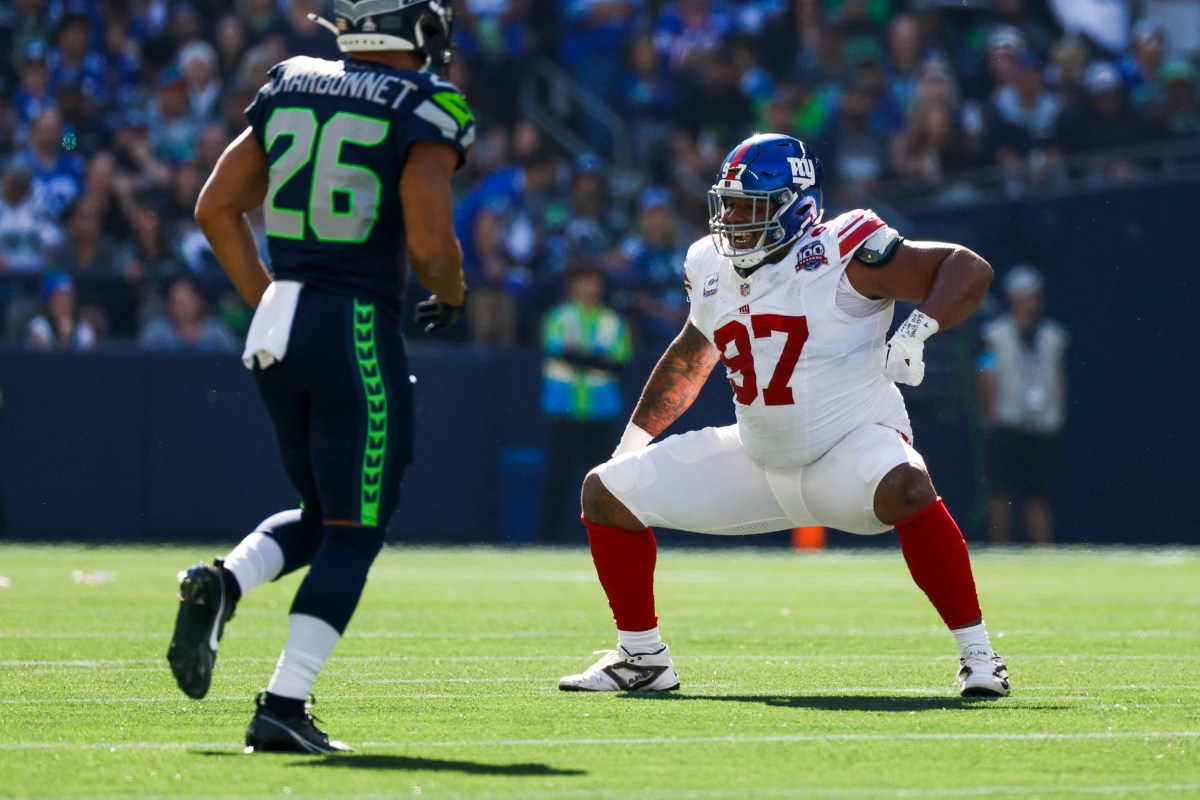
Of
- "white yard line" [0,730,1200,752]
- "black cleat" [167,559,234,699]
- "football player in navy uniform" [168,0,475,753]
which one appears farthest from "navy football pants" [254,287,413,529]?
"white yard line" [0,730,1200,752]

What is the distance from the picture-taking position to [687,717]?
4770 millimetres

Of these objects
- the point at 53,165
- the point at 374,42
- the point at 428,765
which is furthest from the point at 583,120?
the point at 428,765

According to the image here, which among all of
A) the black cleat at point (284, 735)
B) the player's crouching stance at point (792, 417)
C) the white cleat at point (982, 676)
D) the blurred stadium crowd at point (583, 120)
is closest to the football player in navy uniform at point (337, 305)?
the black cleat at point (284, 735)

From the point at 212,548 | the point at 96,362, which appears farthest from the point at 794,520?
the point at 96,362

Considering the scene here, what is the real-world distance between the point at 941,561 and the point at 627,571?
2.99ft

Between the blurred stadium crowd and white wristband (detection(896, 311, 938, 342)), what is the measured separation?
25.8 ft

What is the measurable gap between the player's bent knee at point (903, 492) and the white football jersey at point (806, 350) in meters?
0.28

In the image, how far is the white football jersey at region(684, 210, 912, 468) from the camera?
5.57m

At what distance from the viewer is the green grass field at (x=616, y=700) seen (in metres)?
3.79

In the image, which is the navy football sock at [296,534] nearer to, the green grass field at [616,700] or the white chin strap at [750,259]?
the green grass field at [616,700]

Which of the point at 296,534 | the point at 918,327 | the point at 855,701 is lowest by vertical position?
the point at 855,701

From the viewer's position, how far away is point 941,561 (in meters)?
5.38

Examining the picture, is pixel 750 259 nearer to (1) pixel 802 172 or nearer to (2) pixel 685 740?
(1) pixel 802 172

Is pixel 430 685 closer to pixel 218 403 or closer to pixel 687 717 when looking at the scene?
pixel 687 717
